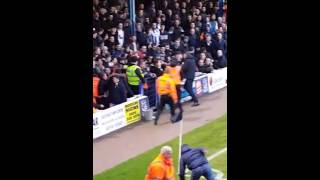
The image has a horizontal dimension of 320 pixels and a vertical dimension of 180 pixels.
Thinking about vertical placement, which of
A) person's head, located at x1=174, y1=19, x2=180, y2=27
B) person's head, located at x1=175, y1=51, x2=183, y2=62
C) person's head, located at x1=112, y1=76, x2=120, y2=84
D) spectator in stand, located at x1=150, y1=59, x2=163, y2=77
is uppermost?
person's head, located at x1=174, y1=19, x2=180, y2=27

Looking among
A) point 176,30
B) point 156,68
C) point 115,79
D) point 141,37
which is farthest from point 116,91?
point 176,30

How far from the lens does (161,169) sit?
4520mm

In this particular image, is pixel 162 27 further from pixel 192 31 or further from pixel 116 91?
pixel 116 91

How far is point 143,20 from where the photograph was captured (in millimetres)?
4629

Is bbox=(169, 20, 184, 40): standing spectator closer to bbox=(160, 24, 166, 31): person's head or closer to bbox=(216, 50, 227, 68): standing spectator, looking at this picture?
bbox=(160, 24, 166, 31): person's head

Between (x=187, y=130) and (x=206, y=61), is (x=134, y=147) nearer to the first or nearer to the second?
(x=187, y=130)

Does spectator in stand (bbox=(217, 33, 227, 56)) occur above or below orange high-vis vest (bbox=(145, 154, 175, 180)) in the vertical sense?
above

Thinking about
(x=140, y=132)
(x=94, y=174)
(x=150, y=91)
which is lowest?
(x=94, y=174)

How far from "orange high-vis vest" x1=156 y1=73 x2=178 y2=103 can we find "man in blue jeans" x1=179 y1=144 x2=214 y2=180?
439 millimetres

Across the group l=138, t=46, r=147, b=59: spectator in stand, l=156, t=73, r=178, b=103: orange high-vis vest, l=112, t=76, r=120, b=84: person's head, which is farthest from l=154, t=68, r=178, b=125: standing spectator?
l=112, t=76, r=120, b=84: person's head

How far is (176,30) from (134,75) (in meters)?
0.51

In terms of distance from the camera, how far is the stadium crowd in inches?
179
